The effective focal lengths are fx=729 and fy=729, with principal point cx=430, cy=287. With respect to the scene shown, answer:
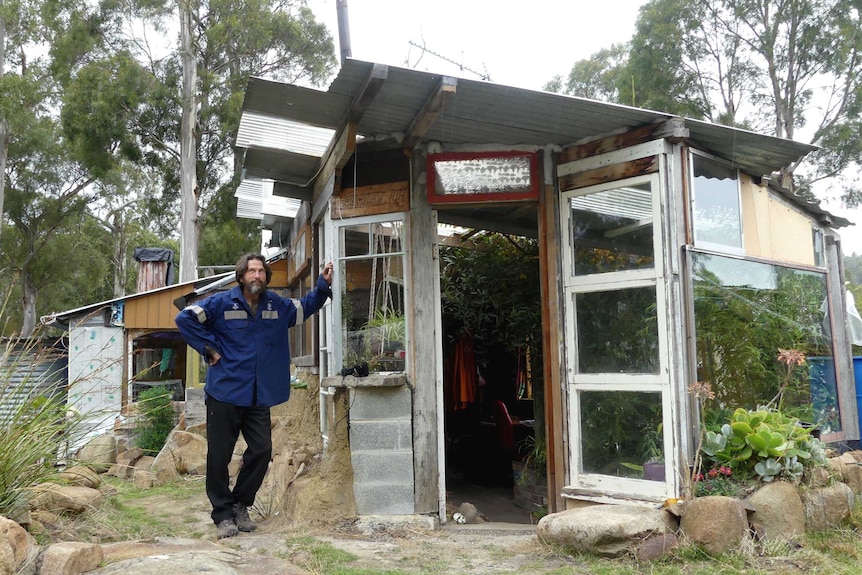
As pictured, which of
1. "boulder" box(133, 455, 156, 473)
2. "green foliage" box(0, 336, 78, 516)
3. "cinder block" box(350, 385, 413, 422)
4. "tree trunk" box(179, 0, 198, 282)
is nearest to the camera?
"green foliage" box(0, 336, 78, 516)

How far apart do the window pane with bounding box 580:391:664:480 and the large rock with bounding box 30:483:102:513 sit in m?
3.28

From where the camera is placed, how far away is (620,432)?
496 centimetres

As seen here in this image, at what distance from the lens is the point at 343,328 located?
563 centimetres

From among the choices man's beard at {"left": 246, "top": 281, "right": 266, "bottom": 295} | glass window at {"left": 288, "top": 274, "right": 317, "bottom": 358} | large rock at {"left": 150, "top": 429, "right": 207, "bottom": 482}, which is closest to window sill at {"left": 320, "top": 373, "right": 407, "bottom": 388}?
man's beard at {"left": 246, "top": 281, "right": 266, "bottom": 295}

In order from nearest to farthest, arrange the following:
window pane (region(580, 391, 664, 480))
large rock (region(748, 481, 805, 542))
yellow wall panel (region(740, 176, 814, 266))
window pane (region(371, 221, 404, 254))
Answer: large rock (region(748, 481, 805, 542)) → window pane (region(580, 391, 664, 480)) → window pane (region(371, 221, 404, 254)) → yellow wall panel (region(740, 176, 814, 266))

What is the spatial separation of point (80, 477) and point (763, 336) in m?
5.12

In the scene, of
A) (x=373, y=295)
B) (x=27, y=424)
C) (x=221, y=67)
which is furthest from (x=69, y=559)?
(x=221, y=67)

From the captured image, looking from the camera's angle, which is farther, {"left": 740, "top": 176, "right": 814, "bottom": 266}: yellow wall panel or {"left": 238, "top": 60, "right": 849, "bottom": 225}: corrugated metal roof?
{"left": 740, "top": 176, "right": 814, "bottom": 266}: yellow wall panel

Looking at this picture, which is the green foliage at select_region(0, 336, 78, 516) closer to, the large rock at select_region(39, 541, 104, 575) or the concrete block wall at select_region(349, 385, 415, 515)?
the large rock at select_region(39, 541, 104, 575)

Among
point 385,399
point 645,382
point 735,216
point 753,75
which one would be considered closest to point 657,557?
point 645,382

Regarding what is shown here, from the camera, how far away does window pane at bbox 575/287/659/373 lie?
488 centimetres

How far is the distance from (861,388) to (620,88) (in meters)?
14.5

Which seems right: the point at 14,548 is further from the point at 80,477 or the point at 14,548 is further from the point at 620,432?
the point at 620,432

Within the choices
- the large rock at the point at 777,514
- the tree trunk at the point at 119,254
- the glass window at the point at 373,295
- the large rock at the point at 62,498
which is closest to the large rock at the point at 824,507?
the large rock at the point at 777,514
